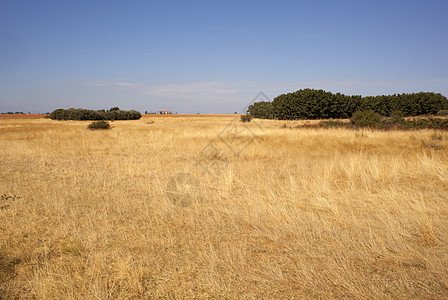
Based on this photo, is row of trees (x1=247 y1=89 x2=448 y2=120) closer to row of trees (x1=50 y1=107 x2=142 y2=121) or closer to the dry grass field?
row of trees (x1=50 y1=107 x2=142 y2=121)

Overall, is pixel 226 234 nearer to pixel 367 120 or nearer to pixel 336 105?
pixel 367 120

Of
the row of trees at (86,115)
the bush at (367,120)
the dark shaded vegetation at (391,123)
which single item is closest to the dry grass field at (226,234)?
the dark shaded vegetation at (391,123)

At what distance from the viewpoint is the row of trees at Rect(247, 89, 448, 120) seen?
49728 millimetres

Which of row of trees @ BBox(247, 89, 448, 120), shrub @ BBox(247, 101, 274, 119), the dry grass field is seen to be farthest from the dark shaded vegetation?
shrub @ BBox(247, 101, 274, 119)

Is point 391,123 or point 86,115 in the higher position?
point 86,115

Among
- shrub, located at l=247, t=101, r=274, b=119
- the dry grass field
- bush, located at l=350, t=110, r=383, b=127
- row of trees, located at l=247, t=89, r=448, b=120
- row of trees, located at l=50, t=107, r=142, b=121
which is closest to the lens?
the dry grass field

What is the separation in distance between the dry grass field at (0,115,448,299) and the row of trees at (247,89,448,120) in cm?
4433

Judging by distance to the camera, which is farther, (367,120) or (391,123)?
(367,120)

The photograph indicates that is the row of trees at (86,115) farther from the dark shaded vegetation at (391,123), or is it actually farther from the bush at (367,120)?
the bush at (367,120)

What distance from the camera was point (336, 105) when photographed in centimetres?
5103

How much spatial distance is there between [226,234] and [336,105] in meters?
52.8

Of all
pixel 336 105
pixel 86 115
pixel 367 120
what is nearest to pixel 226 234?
pixel 367 120

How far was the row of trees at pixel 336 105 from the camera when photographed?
49.7 m

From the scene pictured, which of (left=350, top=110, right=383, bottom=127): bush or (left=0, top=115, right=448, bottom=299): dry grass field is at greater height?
(left=350, top=110, right=383, bottom=127): bush
